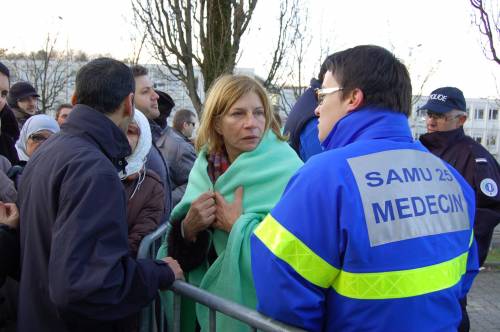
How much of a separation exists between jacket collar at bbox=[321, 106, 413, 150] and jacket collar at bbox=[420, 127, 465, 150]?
106 inches

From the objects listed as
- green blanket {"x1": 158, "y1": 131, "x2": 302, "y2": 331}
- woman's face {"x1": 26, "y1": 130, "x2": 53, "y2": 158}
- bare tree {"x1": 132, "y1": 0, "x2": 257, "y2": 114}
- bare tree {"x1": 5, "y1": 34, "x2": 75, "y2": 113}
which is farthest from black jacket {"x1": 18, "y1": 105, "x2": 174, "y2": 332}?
bare tree {"x1": 5, "y1": 34, "x2": 75, "y2": 113}

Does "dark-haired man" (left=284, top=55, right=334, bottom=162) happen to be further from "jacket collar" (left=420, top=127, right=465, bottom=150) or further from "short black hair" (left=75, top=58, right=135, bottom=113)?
"short black hair" (left=75, top=58, right=135, bottom=113)

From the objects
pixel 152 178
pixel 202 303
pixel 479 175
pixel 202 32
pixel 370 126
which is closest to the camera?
pixel 370 126

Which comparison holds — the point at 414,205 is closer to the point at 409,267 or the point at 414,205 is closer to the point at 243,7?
the point at 409,267

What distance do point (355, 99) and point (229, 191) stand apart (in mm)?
921

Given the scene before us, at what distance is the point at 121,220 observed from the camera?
1858 mm

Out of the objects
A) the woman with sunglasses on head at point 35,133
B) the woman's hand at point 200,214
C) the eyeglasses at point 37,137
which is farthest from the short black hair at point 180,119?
the woman's hand at point 200,214

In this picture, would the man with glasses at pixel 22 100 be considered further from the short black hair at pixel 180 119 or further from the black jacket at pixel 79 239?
the black jacket at pixel 79 239

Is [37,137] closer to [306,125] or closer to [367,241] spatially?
[306,125]

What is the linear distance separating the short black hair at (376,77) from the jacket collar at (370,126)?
30 mm

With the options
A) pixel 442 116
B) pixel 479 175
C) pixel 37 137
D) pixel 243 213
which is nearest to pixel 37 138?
pixel 37 137

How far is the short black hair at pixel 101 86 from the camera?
6.89ft

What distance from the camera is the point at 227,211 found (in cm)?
234

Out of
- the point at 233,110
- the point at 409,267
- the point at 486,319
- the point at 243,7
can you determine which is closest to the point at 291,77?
the point at 243,7
